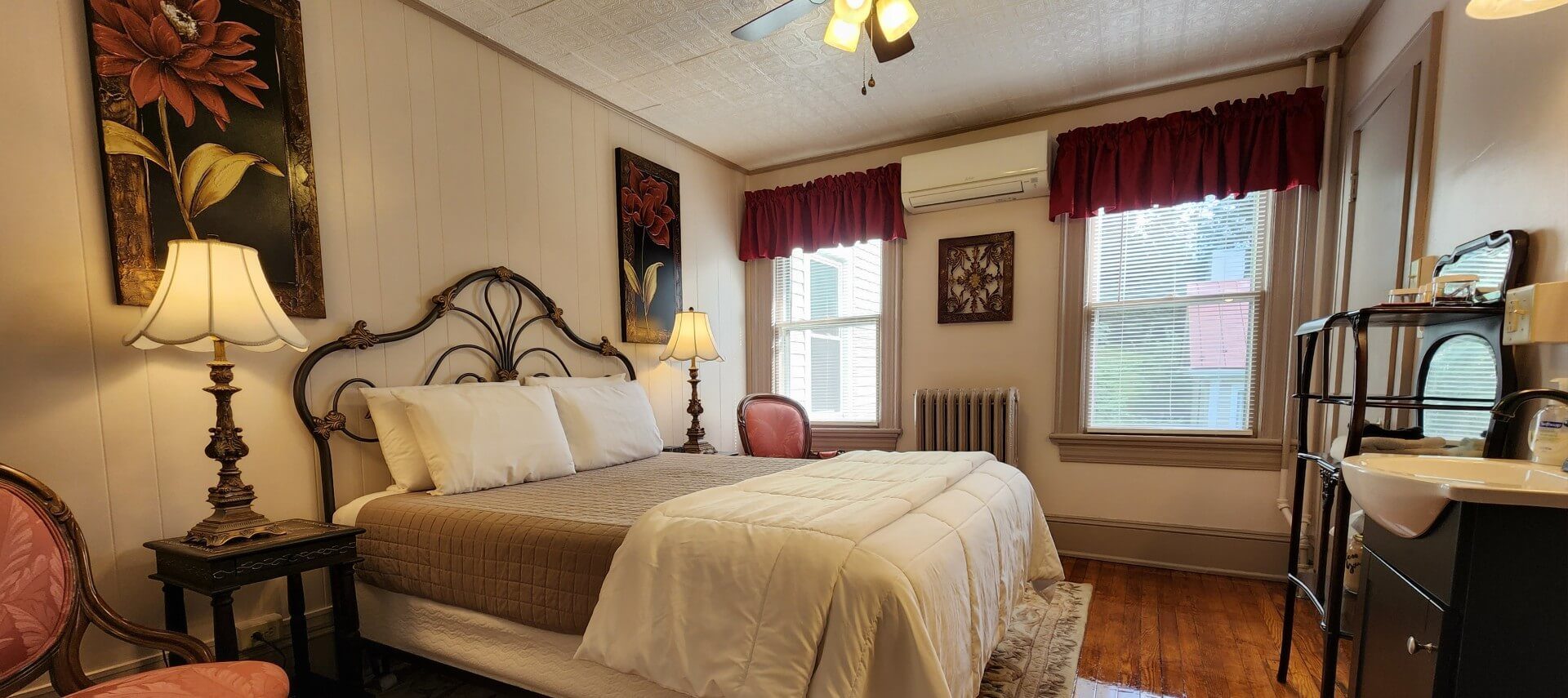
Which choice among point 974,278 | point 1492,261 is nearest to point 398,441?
point 974,278

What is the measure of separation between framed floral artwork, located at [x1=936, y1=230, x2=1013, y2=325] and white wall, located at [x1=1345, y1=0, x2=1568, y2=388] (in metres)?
1.72

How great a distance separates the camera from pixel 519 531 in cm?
154

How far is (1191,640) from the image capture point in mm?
2191

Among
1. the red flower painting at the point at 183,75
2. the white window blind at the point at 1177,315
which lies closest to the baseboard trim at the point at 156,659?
the red flower painting at the point at 183,75

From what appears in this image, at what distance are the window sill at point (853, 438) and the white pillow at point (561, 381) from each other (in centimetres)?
158

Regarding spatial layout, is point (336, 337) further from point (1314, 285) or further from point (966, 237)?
point (1314, 285)

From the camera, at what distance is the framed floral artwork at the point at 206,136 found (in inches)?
61.3

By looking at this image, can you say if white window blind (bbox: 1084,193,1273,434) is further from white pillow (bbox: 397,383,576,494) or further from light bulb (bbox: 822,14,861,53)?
white pillow (bbox: 397,383,576,494)

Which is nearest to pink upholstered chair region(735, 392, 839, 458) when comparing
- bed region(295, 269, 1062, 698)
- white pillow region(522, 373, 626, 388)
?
white pillow region(522, 373, 626, 388)

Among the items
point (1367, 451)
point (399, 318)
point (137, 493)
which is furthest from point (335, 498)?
point (1367, 451)

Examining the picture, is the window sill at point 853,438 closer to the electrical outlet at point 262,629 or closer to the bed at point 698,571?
the bed at point 698,571

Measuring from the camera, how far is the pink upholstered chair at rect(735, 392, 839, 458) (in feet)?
11.0

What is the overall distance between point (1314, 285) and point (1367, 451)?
59.1 inches

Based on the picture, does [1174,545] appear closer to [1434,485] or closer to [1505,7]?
[1434,485]
